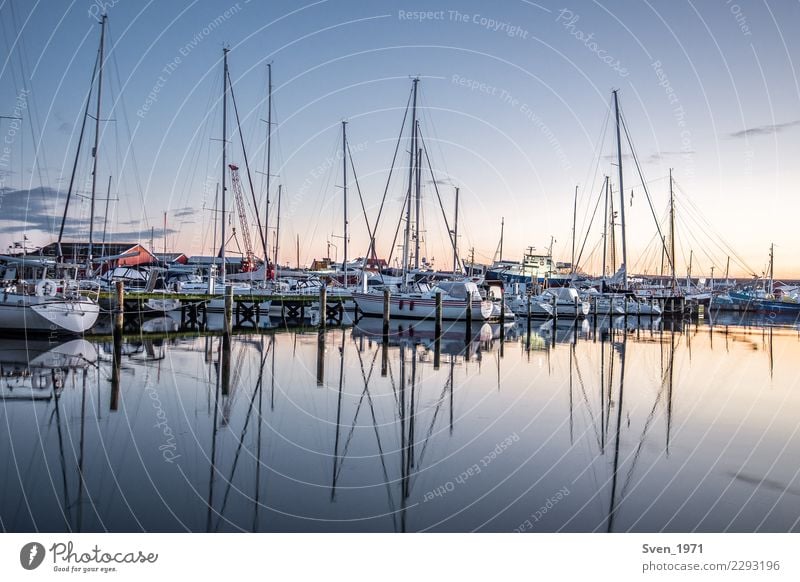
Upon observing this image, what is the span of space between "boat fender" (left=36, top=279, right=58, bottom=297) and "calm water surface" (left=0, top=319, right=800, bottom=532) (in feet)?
16.2

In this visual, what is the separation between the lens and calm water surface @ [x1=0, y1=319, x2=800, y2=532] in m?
7.43

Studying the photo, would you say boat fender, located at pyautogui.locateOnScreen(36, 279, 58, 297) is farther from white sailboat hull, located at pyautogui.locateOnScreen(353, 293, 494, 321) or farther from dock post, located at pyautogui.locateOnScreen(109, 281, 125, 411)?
white sailboat hull, located at pyautogui.locateOnScreen(353, 293, 494, 321)

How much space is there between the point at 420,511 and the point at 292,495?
1.73 m

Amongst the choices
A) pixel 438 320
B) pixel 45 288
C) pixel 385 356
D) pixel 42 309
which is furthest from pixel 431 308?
pixel 42 309

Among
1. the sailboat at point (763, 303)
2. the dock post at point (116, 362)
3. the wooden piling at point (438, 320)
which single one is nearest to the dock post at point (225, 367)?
the dock post at point (116, 362)

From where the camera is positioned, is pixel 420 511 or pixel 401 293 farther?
pixel 401 293

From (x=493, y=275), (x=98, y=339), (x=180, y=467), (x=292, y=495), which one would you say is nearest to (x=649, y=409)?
(x=292, y=495)

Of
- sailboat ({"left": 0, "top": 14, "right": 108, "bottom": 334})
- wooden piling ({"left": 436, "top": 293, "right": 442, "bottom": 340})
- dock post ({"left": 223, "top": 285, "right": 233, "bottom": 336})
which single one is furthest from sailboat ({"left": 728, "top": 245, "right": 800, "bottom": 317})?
sailboat ({"left": 0, "top": 14, "right": 108, "bottom": 334})

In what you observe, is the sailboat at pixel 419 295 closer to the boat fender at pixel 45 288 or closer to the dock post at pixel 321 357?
the dock post at pixel 321 357

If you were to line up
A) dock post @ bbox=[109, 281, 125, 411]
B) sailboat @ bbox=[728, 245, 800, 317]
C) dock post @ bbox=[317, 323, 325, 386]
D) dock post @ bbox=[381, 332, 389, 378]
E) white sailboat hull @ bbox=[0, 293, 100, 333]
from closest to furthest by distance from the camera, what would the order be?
dock post @ bbox=[109, 281, 125, 411] < dock post @ bbox=[317, 323, 325, 386] < dock post @ bbox=[381, 332, 389, 378] < white sailboat hull @ bbox=[0, 293, 100, 333] < sailboat @ bbox=[728, 245, 800, 317]

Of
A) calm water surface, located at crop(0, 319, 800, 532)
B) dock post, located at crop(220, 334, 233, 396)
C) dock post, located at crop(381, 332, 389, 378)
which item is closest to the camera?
calm water surface, located at crop(0, 319, 800, 532)

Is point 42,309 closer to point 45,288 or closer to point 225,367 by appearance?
point 45,288

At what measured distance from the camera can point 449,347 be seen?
26969 millimetres
